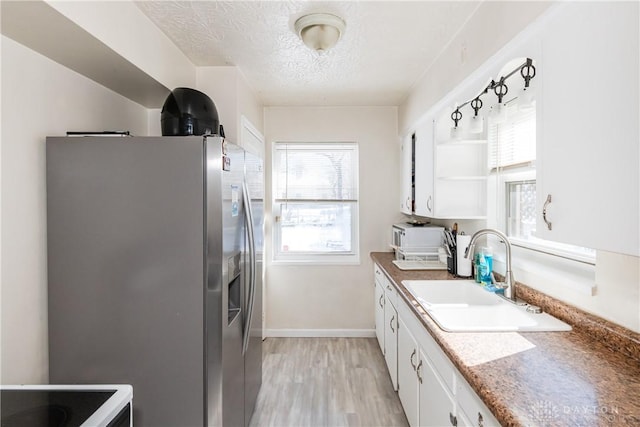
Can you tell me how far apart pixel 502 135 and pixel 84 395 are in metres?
2.38

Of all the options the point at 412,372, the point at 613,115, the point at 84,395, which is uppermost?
the point at 613,115

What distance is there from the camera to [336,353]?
3.11 metres

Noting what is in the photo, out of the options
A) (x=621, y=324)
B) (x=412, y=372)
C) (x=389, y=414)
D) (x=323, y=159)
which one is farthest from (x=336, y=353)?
(x=621, y=324)

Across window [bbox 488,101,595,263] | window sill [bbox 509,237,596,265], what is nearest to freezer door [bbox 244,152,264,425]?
window [bbox 488,101,595,263]


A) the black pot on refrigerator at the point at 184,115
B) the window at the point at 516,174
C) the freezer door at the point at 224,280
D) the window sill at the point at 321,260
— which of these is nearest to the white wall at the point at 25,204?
the black pot on refrigerator at the point at 184,115

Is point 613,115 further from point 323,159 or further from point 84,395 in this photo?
point 323,159

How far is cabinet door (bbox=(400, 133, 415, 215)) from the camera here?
117 inches

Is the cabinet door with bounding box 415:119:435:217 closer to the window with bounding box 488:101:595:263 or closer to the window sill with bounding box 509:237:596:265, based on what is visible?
the window with bounding box 488:101:595:263

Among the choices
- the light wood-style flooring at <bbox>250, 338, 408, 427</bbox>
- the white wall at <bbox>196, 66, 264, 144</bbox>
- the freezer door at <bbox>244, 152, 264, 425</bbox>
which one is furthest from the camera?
the white wall at <bbox>196, 66, 264, 144</bbox>

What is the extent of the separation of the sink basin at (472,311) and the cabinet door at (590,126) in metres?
0.49

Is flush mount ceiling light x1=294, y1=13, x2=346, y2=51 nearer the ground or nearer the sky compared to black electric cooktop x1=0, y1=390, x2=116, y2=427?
nearer the sky

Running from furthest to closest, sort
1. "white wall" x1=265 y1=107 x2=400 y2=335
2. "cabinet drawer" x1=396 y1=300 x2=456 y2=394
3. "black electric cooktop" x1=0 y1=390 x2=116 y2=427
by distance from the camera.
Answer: "white wall" x1=265 y1=107 x2=400 y2=335, "cabinet drawer" x1=396 y1=300 x2=456 y2=394, "black electric cooktop" x1=0 y1=390 x2=116 y2=427

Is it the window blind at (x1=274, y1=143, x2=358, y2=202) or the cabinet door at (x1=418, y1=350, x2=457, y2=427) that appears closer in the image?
the cabinet door at (x1=418, y1=350, x2=457, y2=427)

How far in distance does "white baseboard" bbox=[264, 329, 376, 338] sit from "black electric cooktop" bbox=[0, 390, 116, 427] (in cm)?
256
